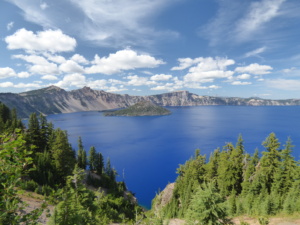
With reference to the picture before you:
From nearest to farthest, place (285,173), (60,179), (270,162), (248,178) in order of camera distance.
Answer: (285,173)
(270,162)
(248,178)
(60,179)

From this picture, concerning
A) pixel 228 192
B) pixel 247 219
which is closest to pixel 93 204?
pixel 247 219

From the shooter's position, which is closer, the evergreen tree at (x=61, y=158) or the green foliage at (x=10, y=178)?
the green foliage at (x=10, y=178)

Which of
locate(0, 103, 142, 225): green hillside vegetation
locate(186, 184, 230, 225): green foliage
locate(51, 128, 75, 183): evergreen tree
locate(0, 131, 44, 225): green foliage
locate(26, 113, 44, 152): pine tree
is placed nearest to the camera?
locate(0, 131, 44, 225): green foliage

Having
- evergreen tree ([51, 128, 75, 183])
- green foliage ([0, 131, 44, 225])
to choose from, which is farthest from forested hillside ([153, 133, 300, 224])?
evergreen tree ([51, 128, 75, 183])

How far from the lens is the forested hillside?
1808 cm

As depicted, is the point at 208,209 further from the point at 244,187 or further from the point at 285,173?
the point at 285,173

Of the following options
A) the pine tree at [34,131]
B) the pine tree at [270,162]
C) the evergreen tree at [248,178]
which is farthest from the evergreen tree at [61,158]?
the pine tree at [270,162]

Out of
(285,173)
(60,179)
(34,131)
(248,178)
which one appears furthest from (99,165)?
(285,173)

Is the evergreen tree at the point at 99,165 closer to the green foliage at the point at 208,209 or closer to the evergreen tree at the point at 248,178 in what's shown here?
the evergreen tree at the point at 248,178

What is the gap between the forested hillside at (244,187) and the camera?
712 inches

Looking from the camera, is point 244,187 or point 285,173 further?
point 244,187

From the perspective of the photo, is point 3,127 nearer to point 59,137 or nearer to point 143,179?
point 59,137

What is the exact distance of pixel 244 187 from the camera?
140 feet

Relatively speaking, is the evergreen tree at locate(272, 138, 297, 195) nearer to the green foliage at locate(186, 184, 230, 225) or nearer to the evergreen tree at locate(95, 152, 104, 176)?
the green foliage at locate(186, 184, 230, 225)
